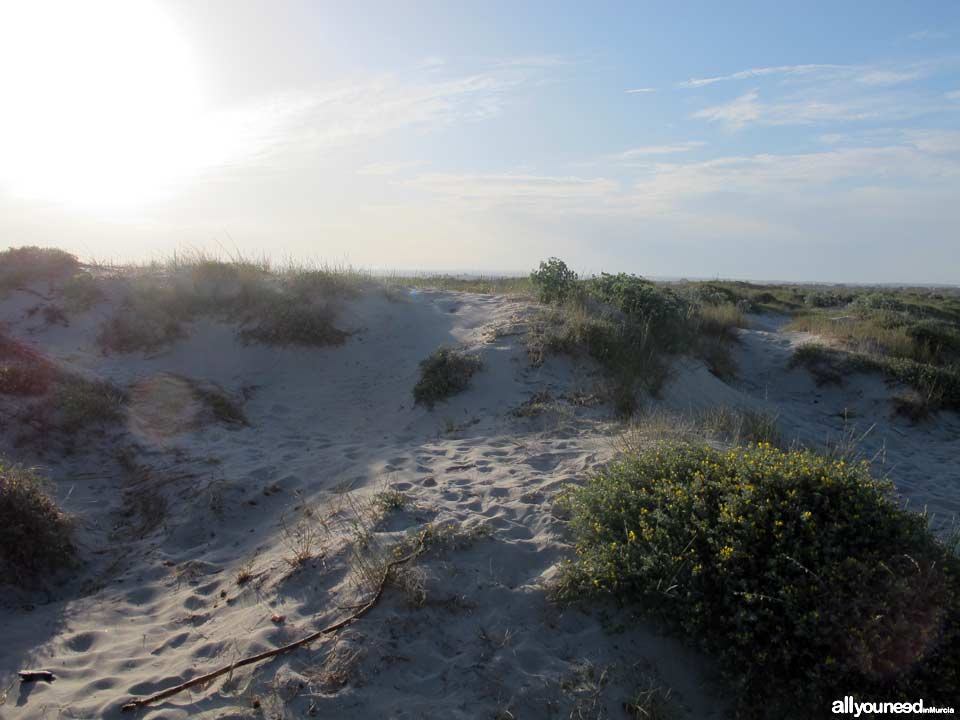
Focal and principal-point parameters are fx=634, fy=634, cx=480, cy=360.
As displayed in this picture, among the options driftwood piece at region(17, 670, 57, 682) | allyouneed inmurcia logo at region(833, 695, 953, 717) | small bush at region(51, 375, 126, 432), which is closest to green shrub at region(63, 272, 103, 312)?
small bush at region(51, 375, 126, 432)

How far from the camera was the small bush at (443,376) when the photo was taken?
8.13m

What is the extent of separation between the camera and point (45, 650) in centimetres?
376

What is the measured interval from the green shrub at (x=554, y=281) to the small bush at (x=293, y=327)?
3.29m

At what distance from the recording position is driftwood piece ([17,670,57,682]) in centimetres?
346

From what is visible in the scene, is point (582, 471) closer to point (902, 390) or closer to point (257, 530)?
point (257, 530)

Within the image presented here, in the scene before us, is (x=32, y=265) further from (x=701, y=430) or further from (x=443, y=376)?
(x=701, y=430)

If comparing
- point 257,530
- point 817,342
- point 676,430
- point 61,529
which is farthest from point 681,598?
point 817,342

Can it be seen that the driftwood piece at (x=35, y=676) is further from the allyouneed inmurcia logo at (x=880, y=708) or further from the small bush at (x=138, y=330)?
the small bush at (x=138, y=330)

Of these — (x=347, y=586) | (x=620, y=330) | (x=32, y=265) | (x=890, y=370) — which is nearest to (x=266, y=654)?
(x=347, y=586)

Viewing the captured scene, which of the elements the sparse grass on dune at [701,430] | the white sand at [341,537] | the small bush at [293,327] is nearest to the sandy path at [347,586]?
the white sand at [341,537]

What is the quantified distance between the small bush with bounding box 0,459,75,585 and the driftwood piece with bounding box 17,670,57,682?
3.83 feet

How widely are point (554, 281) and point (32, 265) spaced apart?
8.75 meters

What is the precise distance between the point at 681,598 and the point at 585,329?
5.66m

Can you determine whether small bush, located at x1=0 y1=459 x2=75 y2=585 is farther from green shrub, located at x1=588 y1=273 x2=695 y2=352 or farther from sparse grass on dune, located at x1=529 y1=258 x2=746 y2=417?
green shrub, located at x1=588 y1=273 x2=695 y2=352
